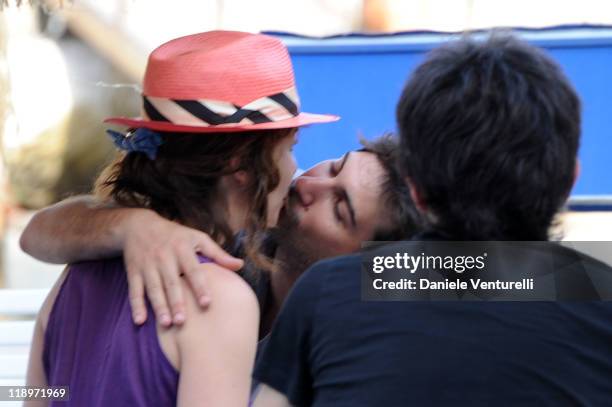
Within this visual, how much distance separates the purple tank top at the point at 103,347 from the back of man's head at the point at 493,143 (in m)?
0.41

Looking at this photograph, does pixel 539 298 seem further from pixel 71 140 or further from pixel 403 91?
pixel 71 140

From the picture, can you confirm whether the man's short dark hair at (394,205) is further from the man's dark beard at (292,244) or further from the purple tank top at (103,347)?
the purple tank top at (103,347)

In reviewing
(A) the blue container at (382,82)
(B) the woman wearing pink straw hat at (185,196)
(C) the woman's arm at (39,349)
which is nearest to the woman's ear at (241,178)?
(B) the woman wearing pink straw hat at (185,196)

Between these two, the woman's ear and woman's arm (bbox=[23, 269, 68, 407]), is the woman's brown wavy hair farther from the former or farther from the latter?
woman's arm (bbox=[23, 269, 68, 407])

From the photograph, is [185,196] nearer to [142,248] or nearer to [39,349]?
[142,248]

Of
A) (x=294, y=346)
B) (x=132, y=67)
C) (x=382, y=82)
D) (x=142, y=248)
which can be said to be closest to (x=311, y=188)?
(x=142, y=248)

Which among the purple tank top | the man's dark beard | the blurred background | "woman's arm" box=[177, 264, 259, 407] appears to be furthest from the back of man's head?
the blurred background

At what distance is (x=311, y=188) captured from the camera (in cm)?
180

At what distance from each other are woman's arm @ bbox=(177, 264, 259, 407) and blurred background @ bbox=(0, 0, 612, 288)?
1.09 m

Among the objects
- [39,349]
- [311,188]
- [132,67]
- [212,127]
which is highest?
[212,127]

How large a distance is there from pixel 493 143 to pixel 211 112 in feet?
1.70

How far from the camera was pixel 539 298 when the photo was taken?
101cm

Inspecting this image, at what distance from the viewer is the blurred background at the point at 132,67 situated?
8.80 feet

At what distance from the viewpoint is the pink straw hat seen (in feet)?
4.52
